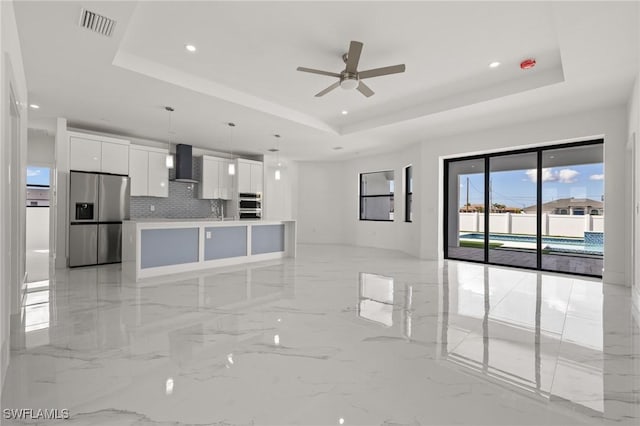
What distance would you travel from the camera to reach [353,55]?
323 centimetres

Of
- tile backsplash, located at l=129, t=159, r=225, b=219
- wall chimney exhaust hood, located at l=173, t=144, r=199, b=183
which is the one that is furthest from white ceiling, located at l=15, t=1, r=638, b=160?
tile backsplash, located at l=129, t=159, r=225, b=219

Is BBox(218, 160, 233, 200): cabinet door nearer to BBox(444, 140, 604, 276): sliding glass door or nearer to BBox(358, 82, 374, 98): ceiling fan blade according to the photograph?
BBox(358, 82, 374, 98): ceiling fan blade

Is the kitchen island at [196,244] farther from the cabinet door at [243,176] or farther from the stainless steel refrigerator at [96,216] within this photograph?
the cabinet door at [243,176]

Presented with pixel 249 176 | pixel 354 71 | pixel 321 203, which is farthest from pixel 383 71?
pixel 321 203

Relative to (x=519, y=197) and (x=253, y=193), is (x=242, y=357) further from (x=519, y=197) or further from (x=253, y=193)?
(x=253, y=193)

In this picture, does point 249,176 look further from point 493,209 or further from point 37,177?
point 493,209

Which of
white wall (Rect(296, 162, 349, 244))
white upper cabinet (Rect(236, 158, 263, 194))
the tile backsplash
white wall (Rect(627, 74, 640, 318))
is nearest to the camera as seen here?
white wall (Rect(627, 74, 640, 318))

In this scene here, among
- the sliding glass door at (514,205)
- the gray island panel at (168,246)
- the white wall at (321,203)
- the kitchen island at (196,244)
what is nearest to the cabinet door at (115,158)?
the kitchen island at (196,244)

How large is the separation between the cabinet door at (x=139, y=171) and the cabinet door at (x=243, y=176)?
2.27 metres

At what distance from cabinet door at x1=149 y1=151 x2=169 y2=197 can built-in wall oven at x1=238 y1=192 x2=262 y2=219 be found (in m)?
1.96

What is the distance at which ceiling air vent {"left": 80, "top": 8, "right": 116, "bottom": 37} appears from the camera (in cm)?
279

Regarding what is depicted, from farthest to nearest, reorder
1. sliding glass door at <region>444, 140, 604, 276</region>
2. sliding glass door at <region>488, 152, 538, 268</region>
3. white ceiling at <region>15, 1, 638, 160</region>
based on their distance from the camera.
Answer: sliding glass door at <region>488, 152, 538, 268</region> < sliding glass door at <region>444, 140, 604, 276</region> < white ceiling at <region>15, 1, 638, 160</region>

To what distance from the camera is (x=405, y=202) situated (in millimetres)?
8586

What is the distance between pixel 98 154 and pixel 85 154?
0.22 meters
